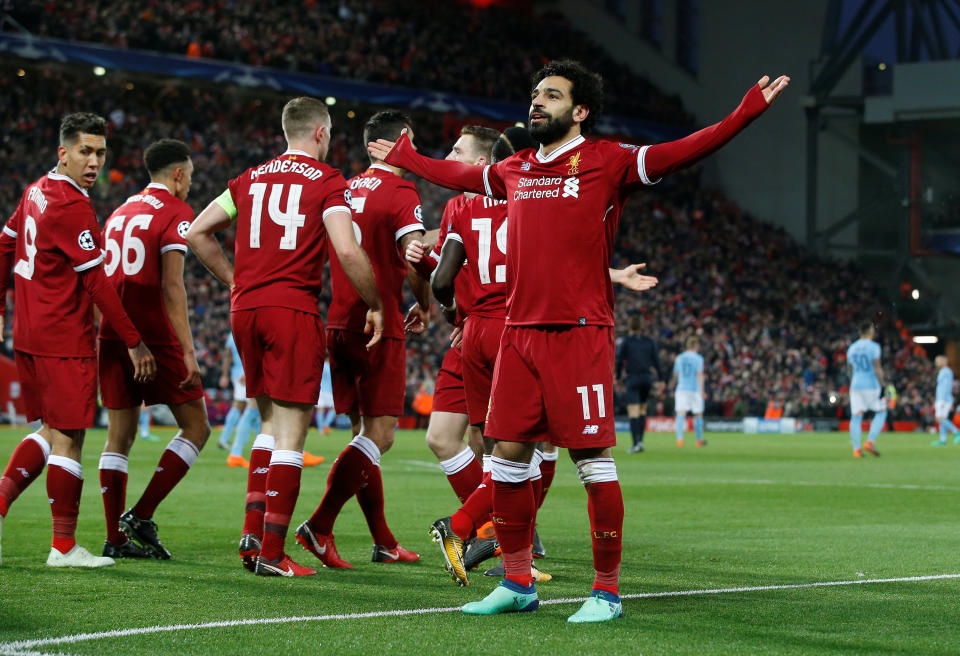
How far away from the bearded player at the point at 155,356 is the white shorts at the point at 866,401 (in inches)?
633

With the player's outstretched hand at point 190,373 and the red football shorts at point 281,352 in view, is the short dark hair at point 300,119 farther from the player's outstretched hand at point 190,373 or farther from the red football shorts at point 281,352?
the player's outstretched hand at point 190,373

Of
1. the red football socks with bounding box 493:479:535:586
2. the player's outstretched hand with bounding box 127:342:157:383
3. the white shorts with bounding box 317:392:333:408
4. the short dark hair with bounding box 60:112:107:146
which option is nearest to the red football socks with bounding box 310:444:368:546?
the player's outstretched hand with bounding box 127:342:157:383

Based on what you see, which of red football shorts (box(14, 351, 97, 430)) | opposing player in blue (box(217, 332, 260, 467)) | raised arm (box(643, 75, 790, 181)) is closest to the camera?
raised arm (box(643, 75, 790, 181))

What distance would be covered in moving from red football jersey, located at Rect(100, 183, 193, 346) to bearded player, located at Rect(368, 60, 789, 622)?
2.75 meters

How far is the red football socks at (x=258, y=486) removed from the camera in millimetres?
6531

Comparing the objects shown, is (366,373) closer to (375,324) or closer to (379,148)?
(375,324)

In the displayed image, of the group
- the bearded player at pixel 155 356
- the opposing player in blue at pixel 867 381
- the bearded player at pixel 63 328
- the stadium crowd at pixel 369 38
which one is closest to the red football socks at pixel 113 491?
the bearded player at pixel 155 356

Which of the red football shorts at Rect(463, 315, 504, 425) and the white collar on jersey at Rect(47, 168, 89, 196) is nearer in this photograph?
the red football shorts at Rect(463, 315, 504, 425)

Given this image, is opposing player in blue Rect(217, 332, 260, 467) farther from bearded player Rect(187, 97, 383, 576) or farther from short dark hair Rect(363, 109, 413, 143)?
bearded player Rect(187, 97, 383, 576)

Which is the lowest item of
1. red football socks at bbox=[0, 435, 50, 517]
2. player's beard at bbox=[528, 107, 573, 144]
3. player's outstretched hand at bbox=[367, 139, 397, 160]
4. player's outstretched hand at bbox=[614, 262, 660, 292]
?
red football socks at bbox=[0, 435, 50, 517]

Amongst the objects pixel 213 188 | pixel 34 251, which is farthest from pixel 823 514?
pixel 213 188

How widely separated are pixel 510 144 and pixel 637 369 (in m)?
15.1

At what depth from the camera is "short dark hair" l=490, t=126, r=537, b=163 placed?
21.7 feet

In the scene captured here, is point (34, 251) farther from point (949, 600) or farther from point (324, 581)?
point (949, 600)
